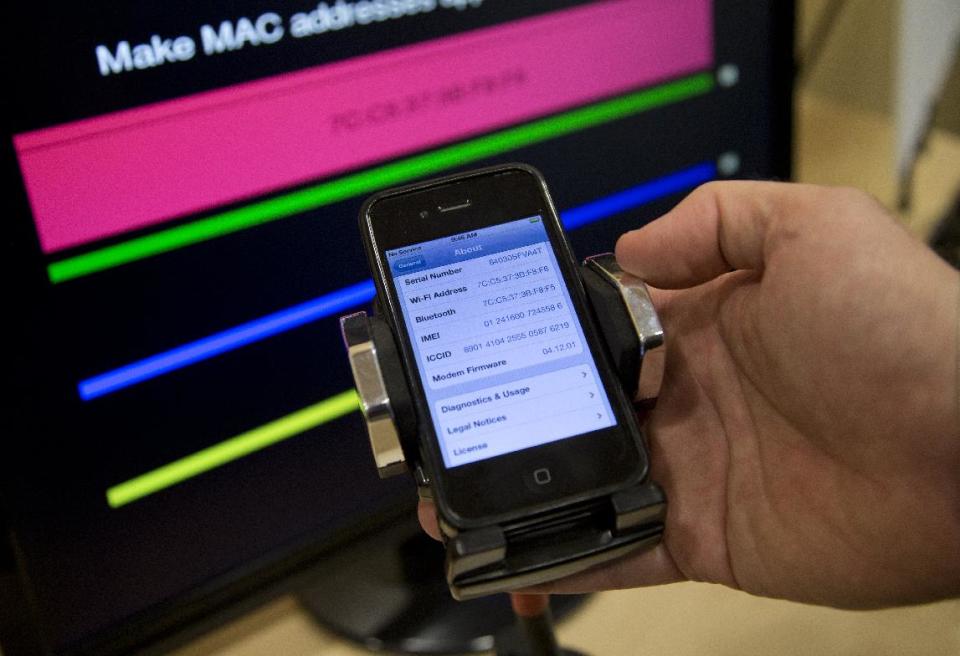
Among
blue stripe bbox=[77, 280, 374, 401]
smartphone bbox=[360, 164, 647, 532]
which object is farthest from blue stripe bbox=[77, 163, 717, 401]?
smartphone bbox=[360, 164, 647, 532]

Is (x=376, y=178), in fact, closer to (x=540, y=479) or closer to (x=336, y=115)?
Result: (x=336, y=115)

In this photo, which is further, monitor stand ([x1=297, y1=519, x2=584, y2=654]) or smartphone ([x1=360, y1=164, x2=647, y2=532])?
monitor stand ([x1=297, y1=519, x2=584, y2=654])

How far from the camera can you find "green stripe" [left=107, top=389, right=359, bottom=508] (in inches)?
21.1

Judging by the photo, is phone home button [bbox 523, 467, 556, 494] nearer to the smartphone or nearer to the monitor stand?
the smartphone

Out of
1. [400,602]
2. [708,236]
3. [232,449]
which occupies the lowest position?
[400,602]

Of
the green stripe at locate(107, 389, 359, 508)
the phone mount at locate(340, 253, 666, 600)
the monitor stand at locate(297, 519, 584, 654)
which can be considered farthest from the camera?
the monitor stand at locate(297, 519, 584, 654)

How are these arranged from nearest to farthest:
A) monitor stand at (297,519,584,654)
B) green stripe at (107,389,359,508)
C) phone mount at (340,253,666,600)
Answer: phone mount at (340,253,666,600)
green stripe at (107,389,359,508)
monitor stand at (297,519,584,654)

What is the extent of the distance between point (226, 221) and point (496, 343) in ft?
Result: 0.59

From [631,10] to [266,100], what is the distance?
274 millimetres

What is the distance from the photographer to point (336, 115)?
55 cm

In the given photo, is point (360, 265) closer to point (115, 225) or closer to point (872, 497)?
point (115, 225)

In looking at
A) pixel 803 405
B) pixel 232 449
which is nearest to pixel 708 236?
pixel 803 405

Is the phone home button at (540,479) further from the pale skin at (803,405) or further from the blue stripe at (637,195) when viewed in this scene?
the blue stripe at (637,195)

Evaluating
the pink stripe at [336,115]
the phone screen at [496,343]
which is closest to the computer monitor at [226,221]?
the pink stripe at [336,115]
